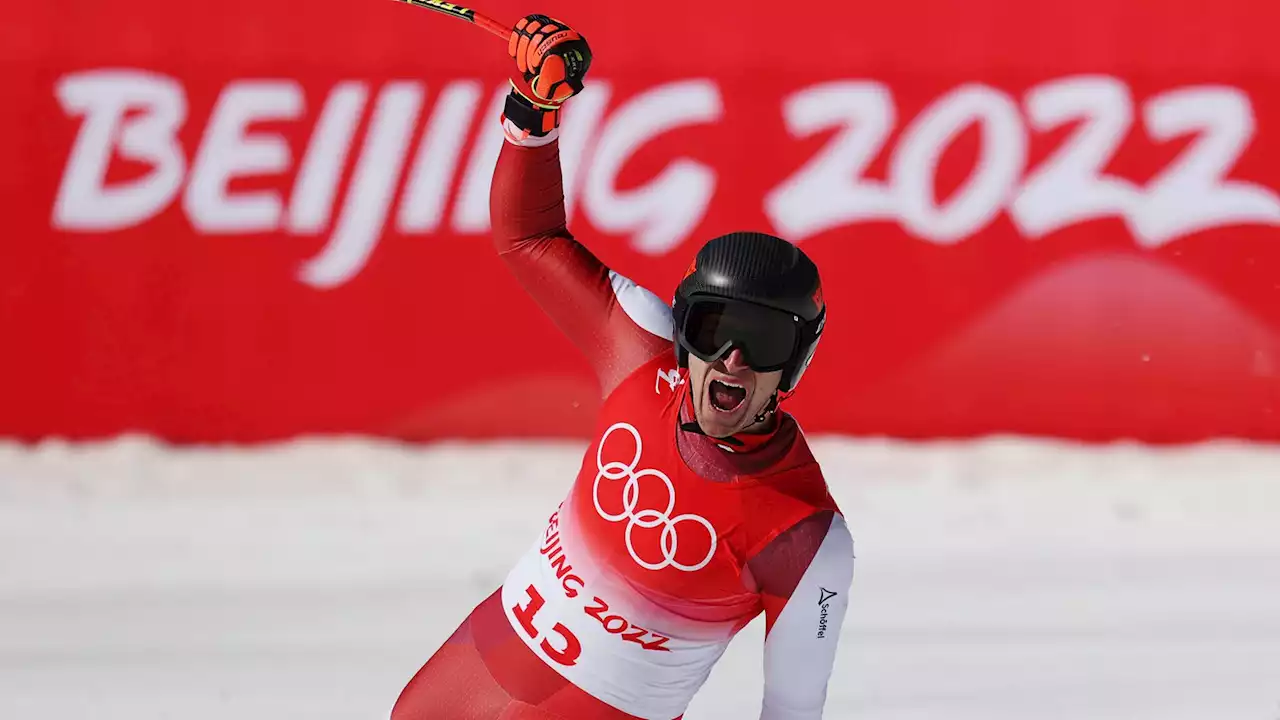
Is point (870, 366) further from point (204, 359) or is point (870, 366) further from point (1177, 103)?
point (204, 359)

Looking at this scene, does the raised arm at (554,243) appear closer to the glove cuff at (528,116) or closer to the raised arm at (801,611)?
the glove cuff at (528,116)

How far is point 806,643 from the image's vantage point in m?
1.98

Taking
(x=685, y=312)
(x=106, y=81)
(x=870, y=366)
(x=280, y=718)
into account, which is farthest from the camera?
(x=870, y=366)

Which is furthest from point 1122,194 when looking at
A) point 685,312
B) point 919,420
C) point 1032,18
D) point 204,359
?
point 685,312

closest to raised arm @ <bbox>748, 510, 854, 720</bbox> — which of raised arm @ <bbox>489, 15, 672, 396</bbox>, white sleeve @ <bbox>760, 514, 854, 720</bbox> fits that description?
white sleeve @ <bbox>760, 514, 854, 720</bbox>

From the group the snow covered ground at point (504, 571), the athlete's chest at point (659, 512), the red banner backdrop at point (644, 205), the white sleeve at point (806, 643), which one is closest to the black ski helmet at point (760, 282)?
the athlete's chest at point (659, 512)

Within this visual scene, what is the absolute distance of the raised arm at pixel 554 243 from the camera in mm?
2186

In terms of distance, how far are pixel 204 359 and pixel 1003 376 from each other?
3424 mm

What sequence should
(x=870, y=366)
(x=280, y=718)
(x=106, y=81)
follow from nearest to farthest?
(x=280, y=718) → (x=106, y=81) → (x=870, y=366)

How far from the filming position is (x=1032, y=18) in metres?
5.93

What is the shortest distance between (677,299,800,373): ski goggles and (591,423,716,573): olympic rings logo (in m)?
0.20

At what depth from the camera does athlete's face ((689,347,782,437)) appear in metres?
1.98

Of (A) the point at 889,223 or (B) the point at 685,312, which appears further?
(A) the point at 889,223

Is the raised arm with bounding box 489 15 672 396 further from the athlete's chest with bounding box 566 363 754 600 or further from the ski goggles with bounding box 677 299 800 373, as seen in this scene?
the ski goggles with bounding box 677 299 800 373
